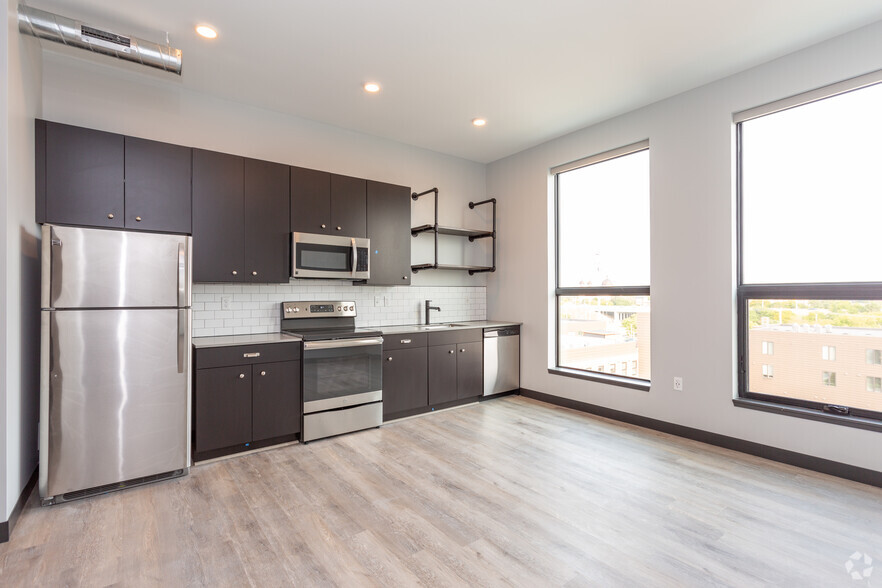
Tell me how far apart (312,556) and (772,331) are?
3.42 metres

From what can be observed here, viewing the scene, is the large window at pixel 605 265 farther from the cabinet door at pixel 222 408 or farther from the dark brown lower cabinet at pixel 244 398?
the cabinet door at pixel 222 408

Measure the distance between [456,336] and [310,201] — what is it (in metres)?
1.96

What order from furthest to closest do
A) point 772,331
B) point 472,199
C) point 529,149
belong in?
point 472,199 < point 529,149 < point 772,331

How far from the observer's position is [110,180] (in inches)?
113

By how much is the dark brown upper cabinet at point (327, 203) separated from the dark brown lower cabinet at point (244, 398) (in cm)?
113

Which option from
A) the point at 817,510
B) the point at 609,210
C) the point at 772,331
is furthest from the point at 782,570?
the point at 609,210

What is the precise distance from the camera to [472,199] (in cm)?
544

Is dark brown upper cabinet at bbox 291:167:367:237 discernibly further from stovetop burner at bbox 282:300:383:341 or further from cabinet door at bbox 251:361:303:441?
cabinet door at bbox 251:361:303:441

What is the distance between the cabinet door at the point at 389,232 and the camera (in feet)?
13.9

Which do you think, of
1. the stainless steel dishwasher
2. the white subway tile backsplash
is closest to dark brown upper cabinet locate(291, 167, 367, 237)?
the white subway tile backsplash

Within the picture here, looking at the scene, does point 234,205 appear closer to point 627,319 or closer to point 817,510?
point 627,319

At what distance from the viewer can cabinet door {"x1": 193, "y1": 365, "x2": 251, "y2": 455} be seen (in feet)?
9.82

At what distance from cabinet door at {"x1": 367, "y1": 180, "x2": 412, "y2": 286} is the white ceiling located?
0.77 meters

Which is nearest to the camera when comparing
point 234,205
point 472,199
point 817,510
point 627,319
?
point 817,510
